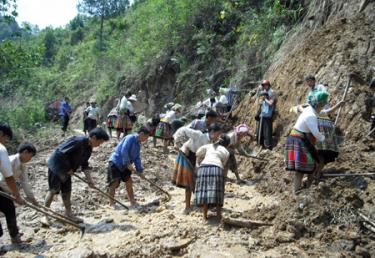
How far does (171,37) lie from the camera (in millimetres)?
21594

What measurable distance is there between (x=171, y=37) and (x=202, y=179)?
16510 millimetres

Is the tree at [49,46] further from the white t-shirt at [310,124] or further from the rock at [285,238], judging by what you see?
the rock at [285,238]

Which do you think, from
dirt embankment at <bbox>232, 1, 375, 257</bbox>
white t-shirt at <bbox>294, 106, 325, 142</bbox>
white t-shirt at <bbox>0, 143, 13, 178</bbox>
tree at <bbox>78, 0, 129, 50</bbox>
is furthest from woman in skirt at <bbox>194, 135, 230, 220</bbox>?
tree at <bbox>78, 0, 129, 50</bbox>

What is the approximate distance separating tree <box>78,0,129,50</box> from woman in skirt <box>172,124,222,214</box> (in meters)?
39.4

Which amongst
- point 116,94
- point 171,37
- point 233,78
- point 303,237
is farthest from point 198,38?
point 303,237

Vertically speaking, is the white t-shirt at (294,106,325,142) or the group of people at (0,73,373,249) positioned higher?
the white t-shirt at (294,106,325,142)

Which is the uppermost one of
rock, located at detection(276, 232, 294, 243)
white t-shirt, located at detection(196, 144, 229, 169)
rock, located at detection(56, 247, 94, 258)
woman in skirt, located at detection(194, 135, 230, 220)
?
white t-shirt, located at detection(196, 144, 229, 169)

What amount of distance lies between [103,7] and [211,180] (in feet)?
138

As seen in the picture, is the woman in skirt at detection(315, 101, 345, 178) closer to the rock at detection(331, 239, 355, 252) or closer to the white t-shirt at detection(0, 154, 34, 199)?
the rock at detection(331, 239, 355, 252)

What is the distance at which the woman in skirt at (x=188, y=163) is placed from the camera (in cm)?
669

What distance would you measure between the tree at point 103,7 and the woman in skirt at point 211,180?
40205 mm

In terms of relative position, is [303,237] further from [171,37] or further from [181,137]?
[171,37]

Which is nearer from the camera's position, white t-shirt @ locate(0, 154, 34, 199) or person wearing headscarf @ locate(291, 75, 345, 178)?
white t-shirt @ locate(0, 154, 34, 199)

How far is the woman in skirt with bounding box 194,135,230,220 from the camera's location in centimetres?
591
